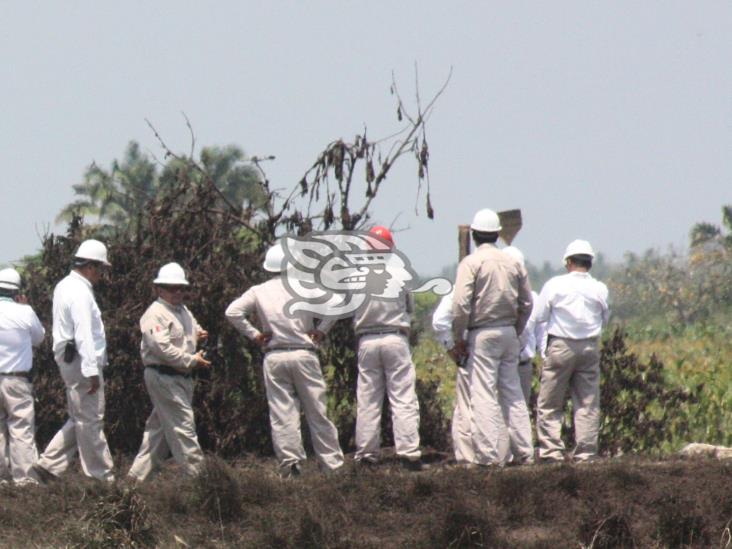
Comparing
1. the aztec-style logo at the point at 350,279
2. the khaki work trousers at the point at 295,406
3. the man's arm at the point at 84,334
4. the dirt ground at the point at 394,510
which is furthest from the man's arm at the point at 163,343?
the dirt ground at the point at 394,510

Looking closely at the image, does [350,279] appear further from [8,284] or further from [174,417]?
[8,284]

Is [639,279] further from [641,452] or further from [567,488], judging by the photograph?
[567,488]

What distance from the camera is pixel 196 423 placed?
1448 cm

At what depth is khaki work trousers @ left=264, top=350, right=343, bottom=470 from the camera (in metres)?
12.8

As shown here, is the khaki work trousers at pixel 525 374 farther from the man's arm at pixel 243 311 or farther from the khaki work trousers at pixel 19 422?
the khaki work trousers at pixel 19 422

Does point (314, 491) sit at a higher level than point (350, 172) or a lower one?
lower

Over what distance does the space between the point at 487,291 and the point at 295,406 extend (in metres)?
1.97

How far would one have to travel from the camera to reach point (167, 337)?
1240cm

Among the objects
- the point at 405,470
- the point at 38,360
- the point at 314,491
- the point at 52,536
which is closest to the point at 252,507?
the point at 314,491

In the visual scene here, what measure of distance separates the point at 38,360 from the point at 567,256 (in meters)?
5.49

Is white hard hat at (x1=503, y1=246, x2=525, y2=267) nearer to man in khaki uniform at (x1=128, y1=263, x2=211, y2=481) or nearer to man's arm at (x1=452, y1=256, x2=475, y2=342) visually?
man's arm at (x1=452, y1=256, x2=475, y2=342)

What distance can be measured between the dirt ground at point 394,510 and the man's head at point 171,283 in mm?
1688

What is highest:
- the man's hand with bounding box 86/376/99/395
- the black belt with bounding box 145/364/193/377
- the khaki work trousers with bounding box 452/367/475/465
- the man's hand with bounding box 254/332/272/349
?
the man's hand with bounding box 254/332/272/349

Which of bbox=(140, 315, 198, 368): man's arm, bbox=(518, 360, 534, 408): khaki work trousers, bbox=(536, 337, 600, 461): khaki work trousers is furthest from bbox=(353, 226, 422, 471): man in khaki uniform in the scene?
bbox=(140, 315, 198, 368): man's arm
